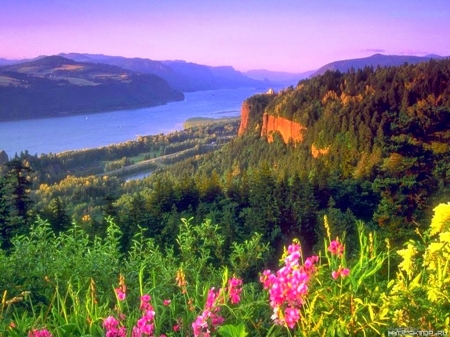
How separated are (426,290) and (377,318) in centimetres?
16

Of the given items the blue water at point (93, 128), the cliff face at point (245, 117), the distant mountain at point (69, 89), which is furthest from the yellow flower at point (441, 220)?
the distant mountain at point (69, 89)

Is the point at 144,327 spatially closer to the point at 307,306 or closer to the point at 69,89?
the point at 307,306

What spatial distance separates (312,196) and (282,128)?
23583 mm

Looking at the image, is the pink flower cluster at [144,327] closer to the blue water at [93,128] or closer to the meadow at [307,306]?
the meadow at [307,306]

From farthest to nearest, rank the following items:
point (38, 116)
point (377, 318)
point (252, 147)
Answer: point (38, 116) < point (252, 147) < point (377, 318)

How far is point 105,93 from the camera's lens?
9888cm

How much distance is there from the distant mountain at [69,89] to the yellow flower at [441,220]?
82.1 m

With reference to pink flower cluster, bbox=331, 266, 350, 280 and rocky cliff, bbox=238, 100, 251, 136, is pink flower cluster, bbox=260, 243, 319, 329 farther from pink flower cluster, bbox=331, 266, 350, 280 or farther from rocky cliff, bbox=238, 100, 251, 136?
rocky cliff, bbox=238, 100, 251, 136

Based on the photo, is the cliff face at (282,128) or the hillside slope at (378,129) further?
the cliff face at (282,128)

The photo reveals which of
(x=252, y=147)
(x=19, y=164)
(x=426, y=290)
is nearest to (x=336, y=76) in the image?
(x=252, y=147)

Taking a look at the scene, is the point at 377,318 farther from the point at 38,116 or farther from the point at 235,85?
the point at 235,85

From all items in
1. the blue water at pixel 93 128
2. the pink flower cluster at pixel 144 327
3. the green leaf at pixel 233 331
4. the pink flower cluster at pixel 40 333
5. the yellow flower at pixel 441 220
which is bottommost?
the blue water at pixel 93 128

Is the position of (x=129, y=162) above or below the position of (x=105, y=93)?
below

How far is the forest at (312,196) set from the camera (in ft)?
4.71
